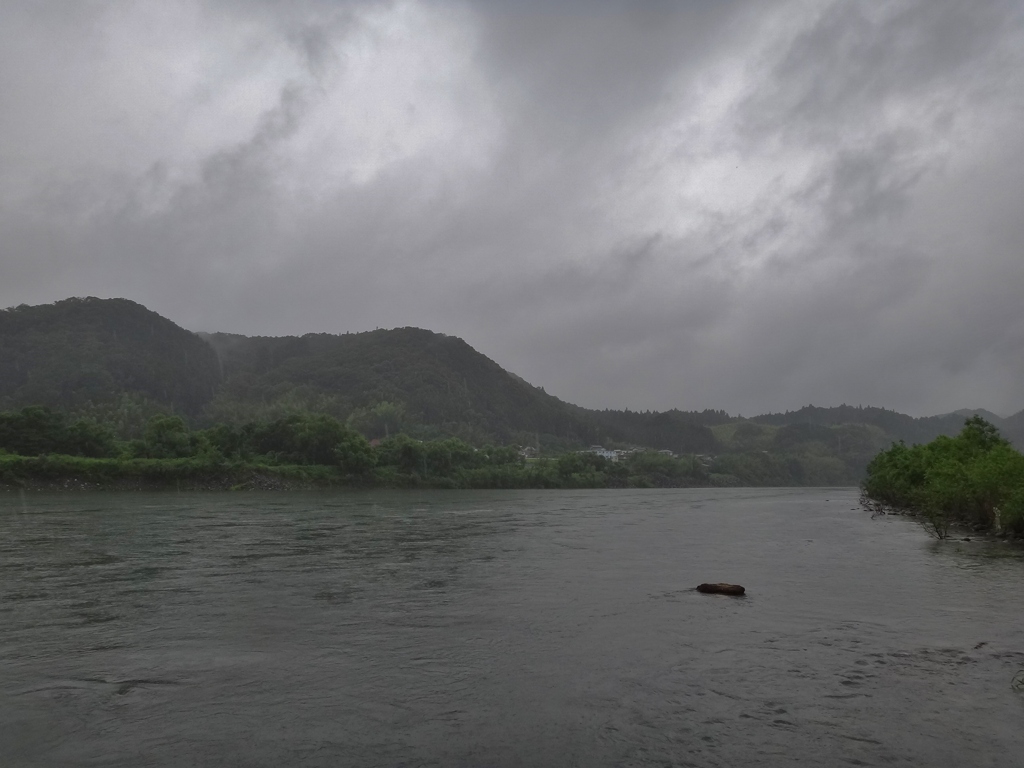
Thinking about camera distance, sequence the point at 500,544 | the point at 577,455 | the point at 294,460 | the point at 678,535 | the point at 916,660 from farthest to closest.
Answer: the point at 577,455 < the point at 294,460 < the point at 678,535 < the point at 500,544 < the point at 916,660

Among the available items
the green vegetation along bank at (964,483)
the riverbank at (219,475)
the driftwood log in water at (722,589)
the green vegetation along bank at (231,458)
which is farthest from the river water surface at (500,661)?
the green vegetation along bank at (231,458)

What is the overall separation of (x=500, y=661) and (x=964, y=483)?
4717 cm

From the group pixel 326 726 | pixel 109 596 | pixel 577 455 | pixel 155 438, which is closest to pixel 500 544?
pixel 109 596

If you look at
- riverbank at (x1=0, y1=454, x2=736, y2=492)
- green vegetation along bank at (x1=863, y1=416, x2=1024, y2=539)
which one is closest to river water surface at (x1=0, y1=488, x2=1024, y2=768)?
green vegetation along bank at (x1=863, y1=416, x2=1024, y2=539)

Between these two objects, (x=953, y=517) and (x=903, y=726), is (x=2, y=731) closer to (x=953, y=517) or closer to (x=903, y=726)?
(x=903, y=726)

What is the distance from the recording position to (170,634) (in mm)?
18125

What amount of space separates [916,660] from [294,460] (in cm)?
13803

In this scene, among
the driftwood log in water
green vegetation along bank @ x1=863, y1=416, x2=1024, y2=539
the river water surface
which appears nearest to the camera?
the river water surface

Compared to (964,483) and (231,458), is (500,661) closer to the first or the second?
(964,483)

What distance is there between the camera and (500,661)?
16.0 meters

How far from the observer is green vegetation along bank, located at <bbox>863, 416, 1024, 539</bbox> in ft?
142

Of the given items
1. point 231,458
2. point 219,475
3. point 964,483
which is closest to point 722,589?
point 964,483

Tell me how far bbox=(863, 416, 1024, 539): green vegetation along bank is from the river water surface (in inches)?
447

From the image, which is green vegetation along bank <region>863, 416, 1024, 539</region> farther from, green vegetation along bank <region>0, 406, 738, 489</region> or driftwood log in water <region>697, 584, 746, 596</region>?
green vegetation along bank <region>0, 406, 738, 489</region>
